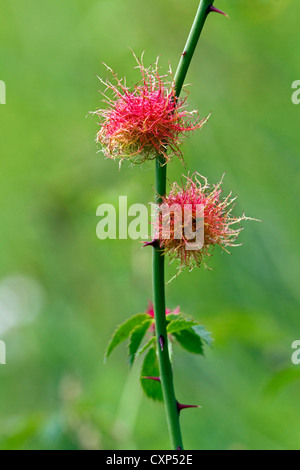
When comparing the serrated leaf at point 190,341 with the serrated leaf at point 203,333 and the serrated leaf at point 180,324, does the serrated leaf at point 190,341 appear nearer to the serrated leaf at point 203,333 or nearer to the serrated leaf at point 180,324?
the serrated leaf at point 203,333

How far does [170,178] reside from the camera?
3896mm

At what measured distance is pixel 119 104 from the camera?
1687 mm

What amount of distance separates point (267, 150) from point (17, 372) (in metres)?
3.08

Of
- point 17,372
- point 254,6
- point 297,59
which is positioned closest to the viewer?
point 254,6

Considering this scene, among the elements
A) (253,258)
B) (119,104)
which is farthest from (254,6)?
(253,258)

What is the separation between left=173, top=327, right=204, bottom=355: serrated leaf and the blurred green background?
132 centimetres

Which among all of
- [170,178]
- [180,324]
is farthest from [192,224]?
[170,178]

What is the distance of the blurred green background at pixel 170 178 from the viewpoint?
376 centimetres

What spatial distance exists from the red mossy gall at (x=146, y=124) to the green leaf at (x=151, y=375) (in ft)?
1.83

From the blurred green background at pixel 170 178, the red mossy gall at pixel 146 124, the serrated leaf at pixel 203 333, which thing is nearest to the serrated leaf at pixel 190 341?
the serrated leaf at pixel 203 333

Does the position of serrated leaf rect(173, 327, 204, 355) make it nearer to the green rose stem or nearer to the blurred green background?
the green rose stem

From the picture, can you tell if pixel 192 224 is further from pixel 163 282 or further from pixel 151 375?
pixel 151 375

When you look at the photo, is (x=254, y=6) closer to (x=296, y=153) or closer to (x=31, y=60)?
(x=296, y=153)

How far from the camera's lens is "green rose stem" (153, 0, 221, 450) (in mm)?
1379
